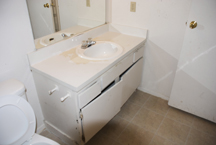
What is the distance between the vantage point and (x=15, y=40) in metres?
1.20

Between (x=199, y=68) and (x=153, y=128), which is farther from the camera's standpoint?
(x=153, y=128)

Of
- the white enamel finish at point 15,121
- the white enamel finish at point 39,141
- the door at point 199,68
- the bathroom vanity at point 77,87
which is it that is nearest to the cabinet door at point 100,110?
the bathroom vanity at point 77,87

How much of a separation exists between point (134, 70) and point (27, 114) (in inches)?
45.5

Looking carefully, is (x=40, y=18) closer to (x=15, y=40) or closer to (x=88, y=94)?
(x=15, y=40)

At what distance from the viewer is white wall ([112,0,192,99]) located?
5.43 ft

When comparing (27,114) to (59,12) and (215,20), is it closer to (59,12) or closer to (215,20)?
(59,12)

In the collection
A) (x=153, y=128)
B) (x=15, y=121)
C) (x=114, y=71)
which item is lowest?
(x=153, y=128)

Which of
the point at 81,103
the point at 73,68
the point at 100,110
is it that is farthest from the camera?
the point at 100,110

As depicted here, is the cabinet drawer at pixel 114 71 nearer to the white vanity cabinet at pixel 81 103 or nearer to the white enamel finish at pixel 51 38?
the white vanity cabinet at pixel 81 103

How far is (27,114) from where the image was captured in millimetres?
1104

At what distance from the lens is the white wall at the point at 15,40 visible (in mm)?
1111

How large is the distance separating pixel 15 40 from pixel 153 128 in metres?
1.50

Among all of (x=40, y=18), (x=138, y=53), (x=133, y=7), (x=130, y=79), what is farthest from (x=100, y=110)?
(x=133, y=7)

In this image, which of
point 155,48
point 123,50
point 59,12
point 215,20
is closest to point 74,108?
point 123,50
